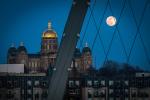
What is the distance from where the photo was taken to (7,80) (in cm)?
2023

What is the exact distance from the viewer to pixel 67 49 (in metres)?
3.01

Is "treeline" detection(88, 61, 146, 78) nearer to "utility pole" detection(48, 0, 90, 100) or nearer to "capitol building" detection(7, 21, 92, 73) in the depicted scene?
"capitol building" detection(7, 21, 92, 73)

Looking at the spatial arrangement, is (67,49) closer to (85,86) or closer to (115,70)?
(85,86)

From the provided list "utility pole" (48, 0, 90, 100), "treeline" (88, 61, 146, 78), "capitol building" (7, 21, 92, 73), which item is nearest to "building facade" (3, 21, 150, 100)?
"treeline" (88, 61, 146, 78)

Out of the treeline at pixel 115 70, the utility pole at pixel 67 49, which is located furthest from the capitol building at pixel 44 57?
the utility pole at pixel 67 49

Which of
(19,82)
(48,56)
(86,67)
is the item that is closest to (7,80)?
(19,82)

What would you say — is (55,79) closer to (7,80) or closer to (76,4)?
(76,4)

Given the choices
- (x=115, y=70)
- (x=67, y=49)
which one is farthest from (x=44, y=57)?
(x=67, y=49)

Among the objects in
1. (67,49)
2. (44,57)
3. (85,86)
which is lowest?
(85,86)

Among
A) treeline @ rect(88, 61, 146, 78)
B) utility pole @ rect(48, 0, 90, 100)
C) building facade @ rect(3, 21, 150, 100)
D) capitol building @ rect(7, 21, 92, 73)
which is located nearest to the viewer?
utility pole @ rect(48, 0, 90, 100)

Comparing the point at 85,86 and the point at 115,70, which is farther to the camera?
the point at 115,70

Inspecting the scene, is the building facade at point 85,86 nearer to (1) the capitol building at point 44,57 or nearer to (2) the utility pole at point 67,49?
(1) the capitol building at point 44,57

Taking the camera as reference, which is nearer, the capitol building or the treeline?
the treeline

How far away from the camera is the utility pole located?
2.97 metres
